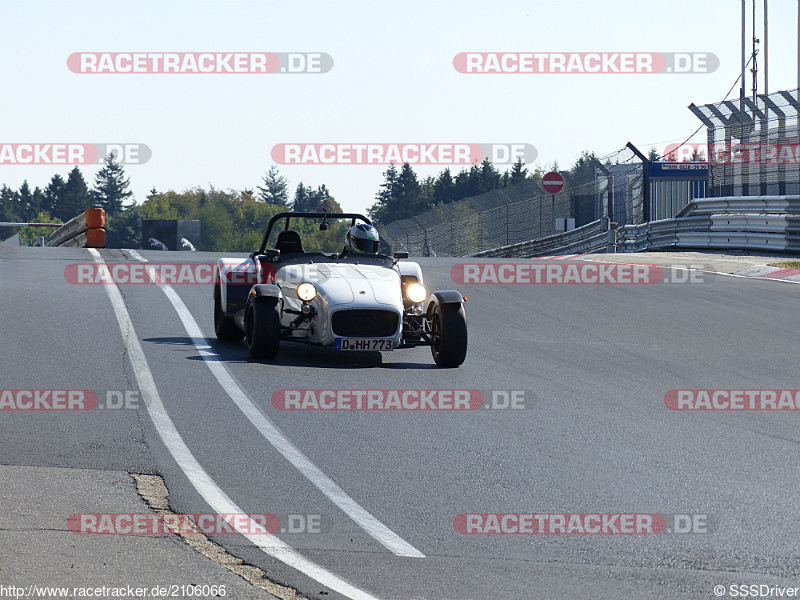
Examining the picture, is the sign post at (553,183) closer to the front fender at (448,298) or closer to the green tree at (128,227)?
the front fender at (448,298)

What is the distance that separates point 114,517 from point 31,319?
297 inches

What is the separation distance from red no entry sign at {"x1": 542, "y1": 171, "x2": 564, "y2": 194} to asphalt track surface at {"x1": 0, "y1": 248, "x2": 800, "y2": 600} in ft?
62.7

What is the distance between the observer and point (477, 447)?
6.98 meters

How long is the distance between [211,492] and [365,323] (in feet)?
14.3

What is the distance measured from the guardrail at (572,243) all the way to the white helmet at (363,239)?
18870mm

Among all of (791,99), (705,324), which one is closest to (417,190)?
(791,99)

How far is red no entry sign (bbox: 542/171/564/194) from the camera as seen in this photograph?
32.4 m

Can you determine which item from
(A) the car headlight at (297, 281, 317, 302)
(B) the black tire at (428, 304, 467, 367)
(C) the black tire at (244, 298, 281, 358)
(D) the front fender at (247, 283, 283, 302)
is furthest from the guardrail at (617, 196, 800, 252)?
(C) the black tire at (244, 298, 281, 358)

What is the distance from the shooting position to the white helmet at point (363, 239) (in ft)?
37.5

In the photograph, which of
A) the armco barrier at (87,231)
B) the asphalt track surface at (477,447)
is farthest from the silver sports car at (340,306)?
the armco barrier at (87,231)

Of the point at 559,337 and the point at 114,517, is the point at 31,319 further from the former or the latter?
the point at 114,517

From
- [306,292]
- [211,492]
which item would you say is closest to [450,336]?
[306,292]

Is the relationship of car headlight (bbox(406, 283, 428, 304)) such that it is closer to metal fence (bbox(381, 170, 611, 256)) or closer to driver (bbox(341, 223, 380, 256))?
driver (bbox(341, 223, 380, 256))

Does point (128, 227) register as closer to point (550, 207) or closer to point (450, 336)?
point (550, 207)
